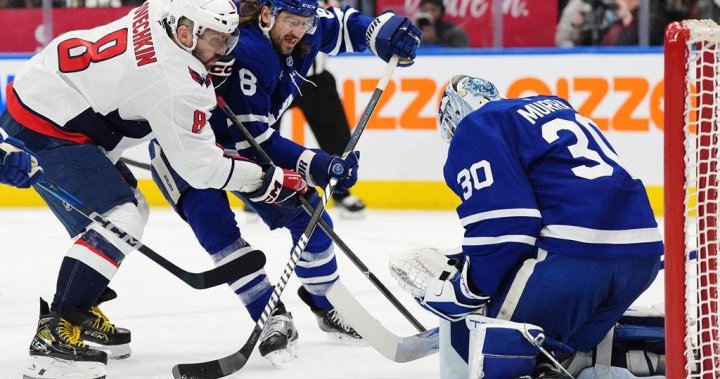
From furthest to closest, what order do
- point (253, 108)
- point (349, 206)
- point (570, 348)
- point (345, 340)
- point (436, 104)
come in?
1. point (436, 104)
2. point (349, 206)
3. point (345, 340)
4. point (253, 108)
5. point (570, 348)

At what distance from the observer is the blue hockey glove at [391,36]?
12.1 ft

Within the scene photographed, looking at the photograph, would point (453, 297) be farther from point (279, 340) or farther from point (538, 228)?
point (279, 340)

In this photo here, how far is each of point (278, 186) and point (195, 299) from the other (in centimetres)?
107

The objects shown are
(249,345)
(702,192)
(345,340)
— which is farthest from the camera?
(345,340)

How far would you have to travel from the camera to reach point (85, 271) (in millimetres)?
3084

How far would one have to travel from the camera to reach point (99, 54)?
10.3ft

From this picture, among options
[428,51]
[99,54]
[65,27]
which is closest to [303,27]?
[99,54]

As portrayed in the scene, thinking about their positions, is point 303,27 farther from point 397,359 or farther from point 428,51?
point 428,51

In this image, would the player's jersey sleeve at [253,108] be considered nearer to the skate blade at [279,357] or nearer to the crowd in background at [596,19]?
the skate blade at [279,357]

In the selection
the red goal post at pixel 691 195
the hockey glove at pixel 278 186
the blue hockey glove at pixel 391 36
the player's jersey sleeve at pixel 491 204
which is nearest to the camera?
the red goal post at pixel 691 195

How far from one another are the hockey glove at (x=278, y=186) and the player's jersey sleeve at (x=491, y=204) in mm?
718

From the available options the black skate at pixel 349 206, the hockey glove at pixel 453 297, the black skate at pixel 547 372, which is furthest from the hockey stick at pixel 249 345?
the black skate at pixel 349 206

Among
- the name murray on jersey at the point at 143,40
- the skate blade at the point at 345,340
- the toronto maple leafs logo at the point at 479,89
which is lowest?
the skate blade at the point at 345,340

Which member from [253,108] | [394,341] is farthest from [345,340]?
[253,108]
